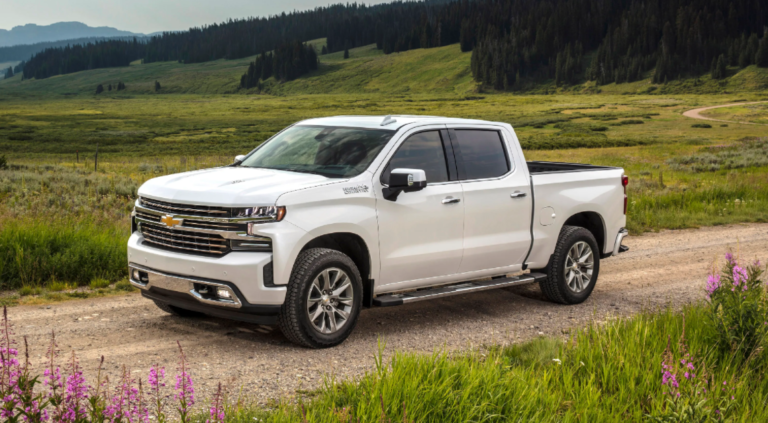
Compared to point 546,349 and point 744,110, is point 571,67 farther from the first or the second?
point 546,349

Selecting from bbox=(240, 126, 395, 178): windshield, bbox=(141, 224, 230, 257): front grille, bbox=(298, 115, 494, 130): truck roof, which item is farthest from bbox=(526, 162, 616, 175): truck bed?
bbox=(141, 224, 230, 257): front grille

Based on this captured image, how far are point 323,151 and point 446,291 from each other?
176 centimetres

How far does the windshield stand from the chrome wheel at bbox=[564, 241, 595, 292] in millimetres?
2722

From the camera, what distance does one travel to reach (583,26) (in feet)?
604

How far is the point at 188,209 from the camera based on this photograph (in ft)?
19.8

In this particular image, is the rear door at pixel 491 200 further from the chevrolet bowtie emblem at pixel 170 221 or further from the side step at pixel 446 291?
the chevrolet bowtie emblem at pixel 170 221

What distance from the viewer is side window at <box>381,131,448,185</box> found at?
22.5ft

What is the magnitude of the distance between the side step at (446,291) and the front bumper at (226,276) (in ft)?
3.63

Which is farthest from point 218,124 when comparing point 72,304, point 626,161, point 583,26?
point 583,26

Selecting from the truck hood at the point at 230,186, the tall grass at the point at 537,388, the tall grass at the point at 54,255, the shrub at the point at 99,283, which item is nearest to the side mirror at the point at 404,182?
the truck hood at the point at 230,186

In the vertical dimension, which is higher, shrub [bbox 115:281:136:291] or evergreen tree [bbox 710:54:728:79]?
evergreen tree [bbox 710:54:728:79]

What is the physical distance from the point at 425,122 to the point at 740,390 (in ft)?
11.8

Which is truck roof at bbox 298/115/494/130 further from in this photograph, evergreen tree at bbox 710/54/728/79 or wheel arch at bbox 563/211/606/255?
evergreen tree at bbox 710/54/728/79

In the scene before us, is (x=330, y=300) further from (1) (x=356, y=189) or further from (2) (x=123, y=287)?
(2) (x=123, y=287)
